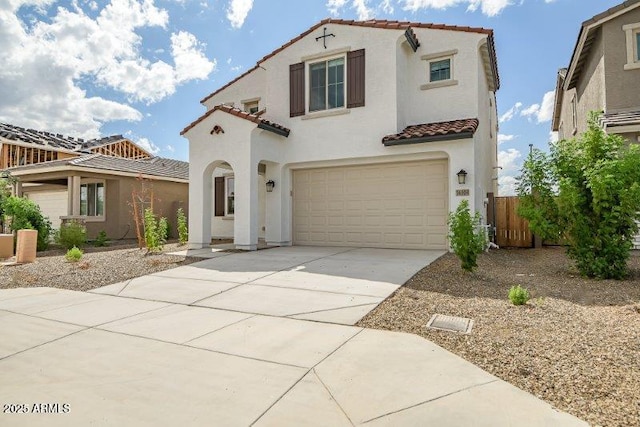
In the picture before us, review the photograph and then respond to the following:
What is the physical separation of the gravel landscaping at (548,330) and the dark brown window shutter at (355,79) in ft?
19.9

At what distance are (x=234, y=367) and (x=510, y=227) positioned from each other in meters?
11.4

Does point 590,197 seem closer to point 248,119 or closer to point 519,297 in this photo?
point 519,297

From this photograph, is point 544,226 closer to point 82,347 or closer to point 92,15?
point 82,347

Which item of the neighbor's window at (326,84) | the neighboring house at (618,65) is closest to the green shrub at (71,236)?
the neighbor's window at (326,84)

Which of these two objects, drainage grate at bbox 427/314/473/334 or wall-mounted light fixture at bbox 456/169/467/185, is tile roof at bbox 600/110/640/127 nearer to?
wall-mounted light fixture at bbox 456/169/467/185

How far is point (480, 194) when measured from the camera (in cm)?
1098

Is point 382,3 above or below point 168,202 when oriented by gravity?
above

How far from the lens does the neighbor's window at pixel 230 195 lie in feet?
48.2

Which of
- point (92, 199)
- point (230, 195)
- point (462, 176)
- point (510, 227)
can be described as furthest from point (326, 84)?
point (92, 199)

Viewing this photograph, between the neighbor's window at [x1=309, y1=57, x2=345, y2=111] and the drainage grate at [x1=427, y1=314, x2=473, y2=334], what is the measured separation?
8.46m

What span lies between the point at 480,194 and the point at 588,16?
6.09 metres

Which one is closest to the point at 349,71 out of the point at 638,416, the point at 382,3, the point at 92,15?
the point at 382,3

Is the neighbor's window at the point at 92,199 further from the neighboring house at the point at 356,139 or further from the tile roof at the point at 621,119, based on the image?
the tile roof at the point at 621,119

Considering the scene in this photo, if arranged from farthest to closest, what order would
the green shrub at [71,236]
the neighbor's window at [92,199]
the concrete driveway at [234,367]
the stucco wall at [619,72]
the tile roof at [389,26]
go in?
the neighbor's window at [92,199] → the green shrub at [71,236] → the tile roof at [389,26] → the stucco wall at [619,72] → the concrete driveway at [234,367]
